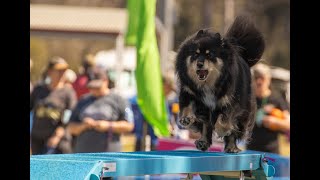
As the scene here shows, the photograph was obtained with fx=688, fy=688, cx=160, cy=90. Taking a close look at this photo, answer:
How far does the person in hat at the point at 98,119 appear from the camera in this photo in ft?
29.9

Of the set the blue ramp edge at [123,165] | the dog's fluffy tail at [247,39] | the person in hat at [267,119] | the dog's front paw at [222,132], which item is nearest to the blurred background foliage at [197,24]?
the person in hat at [267,119]

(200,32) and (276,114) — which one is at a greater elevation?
(200,32)

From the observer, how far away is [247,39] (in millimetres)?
5207

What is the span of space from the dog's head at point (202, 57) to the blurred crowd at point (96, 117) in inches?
145

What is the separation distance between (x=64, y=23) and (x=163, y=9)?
4566 mm

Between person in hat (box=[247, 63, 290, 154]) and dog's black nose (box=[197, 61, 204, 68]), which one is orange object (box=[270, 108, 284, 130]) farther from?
dog's black nose (box=[197, 61, 204, 68])

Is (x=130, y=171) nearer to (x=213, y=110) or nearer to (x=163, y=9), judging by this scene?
(x=213, y=110)

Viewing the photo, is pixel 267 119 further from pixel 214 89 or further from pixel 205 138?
pixel 214 89

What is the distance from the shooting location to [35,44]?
2112 cm

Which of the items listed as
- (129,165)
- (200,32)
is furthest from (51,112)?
(129,165)

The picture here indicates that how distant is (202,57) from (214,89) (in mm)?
235

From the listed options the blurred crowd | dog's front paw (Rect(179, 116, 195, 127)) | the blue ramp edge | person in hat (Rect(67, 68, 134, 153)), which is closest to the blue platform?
the blue ramp edge

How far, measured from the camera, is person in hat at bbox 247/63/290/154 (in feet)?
28.3
